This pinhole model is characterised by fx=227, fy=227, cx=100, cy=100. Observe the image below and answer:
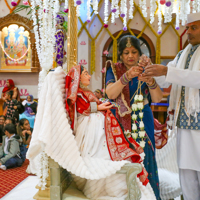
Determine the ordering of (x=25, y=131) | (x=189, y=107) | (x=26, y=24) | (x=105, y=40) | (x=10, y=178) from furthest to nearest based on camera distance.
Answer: (x=26, y=24), (x=105, y=40), (x=25, y=131), (x=10, y=178), (x=189, y=107)

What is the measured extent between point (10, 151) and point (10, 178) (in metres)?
0.64

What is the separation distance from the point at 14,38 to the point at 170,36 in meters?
4.28

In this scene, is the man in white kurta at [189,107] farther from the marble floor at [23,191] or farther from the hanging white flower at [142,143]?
the marble floor at [23,191]

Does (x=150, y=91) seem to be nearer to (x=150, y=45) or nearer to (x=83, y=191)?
(x=83, y=191)

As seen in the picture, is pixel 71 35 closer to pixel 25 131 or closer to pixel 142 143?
pixel 142 143

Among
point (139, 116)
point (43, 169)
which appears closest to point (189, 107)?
point (139, 116)

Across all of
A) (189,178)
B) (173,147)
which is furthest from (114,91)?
(173,147)

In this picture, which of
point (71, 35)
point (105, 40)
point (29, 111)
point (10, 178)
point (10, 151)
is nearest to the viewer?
point (71, 35)

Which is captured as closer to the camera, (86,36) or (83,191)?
(83,191)

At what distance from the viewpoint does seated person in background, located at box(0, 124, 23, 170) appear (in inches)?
134

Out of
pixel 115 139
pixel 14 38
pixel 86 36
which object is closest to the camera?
pixel 115 139

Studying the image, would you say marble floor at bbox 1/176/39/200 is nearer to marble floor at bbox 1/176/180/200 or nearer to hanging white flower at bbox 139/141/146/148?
marble floor at bbox 1/176/180/200

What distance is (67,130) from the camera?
4.78 feet

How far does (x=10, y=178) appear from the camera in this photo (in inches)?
118
